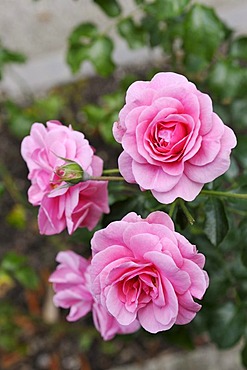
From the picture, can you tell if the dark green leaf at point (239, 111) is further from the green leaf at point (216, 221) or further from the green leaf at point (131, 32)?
the green leaf at point (216, 221)

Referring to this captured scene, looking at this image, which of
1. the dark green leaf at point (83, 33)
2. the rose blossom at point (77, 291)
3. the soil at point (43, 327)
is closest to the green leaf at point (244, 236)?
A: the rose blossom at point (77, 291)

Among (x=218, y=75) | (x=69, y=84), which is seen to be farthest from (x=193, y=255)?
(x=69, y=84)

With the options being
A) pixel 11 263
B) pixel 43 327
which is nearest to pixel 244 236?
pixel 11 263

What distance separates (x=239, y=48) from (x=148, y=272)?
76cm

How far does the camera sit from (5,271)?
1.36 m

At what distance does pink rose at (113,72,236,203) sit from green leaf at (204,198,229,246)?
15 cm

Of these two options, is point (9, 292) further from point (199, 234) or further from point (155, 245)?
point (155, 245)

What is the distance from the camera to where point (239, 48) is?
1275 millimetres

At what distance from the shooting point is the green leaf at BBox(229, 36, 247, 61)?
1267 mm

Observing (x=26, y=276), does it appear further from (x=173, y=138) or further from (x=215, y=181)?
(x=173, y=138)

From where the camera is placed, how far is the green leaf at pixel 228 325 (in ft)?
3.60

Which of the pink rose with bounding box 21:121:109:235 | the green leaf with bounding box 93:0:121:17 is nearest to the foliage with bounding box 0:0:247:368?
the green leaf with bounding box 93:0:121:17

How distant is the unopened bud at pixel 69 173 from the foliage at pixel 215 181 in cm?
14

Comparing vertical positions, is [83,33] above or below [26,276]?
above
